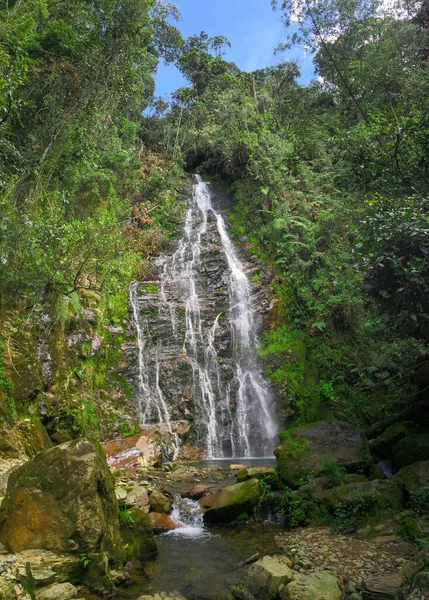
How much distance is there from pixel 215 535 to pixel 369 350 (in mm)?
8137

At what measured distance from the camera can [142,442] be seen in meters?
11.9

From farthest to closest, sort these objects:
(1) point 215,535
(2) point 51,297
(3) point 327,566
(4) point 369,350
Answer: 1. (4) point 369,350
2. (2) point 51,297
3. (1) point 215,535
4. (3) point 327,566

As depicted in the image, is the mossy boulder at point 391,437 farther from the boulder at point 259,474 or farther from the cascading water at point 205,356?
the cascading water at point 205,356

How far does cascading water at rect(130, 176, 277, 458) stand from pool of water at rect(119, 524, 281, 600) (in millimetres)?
5612

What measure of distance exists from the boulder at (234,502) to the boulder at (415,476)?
2600 millimetres

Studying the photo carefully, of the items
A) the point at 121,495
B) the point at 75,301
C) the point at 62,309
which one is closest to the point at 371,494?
the point at 121,495

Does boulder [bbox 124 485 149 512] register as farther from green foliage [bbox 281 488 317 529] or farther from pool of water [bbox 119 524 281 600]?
green foliage [bbox 281 488 317 529]

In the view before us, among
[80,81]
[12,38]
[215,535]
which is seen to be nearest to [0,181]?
[12,38]

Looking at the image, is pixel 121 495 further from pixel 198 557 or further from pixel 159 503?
pixel 198 557

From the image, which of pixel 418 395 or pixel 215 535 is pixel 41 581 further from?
pixel 418 395

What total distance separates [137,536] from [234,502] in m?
2.01

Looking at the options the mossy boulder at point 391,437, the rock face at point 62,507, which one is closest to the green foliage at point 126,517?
the rock face at point 62,507

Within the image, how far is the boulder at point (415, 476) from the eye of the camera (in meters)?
7.07

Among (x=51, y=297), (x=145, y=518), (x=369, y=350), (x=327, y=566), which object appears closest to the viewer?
(x=327, y=566)
